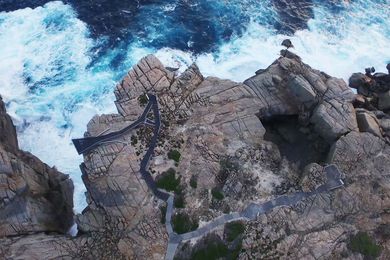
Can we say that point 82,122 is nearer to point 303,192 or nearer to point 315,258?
point 303,192

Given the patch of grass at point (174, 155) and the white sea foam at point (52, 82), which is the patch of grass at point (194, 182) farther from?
the white sea foam at point (52, 82)

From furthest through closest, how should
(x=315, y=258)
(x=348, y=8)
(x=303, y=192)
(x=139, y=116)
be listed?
(x=348, y=8) → (x=139, y=116) → (x=303, y=192) → (x=315, y=258)

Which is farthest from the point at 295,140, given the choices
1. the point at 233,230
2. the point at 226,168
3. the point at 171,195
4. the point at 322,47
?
the point at 322,47

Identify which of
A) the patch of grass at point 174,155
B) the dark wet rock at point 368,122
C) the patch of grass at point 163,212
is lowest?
the patch of grass at point 163,212

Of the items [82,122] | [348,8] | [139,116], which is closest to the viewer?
[139,116]

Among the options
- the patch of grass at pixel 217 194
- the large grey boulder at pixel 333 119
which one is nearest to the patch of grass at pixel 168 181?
the patch of grass at pixel 217 194

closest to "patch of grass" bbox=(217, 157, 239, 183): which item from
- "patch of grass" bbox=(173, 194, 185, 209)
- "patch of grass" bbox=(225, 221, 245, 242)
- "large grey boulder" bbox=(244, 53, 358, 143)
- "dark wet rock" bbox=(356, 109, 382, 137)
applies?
"patch of grass" bbox=(173, 194, 185, 209)

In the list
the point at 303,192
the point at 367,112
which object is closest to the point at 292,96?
the point at 367,112
